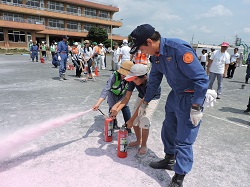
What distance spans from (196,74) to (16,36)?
46.6 metres

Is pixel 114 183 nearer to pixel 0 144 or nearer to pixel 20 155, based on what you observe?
pixel 20 155

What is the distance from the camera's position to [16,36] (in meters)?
40.9

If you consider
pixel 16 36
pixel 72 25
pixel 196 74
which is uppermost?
pixel 72 25

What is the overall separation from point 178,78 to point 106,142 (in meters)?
1.98

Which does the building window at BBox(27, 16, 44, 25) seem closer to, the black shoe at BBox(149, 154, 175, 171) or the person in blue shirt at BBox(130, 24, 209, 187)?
the person in blue shirt at BBox(130, 24, 209, 187)

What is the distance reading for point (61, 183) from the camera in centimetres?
252

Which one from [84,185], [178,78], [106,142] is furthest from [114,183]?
[178,78]

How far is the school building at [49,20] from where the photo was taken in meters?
39.9

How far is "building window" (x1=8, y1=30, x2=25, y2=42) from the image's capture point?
132ft

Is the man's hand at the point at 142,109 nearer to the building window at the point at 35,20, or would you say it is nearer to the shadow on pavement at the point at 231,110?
the shadow on pavement at the point at 231,110

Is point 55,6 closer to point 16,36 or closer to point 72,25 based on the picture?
point 72,25

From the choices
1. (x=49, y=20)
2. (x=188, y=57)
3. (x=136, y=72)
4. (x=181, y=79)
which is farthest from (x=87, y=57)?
(x=49, y=20)

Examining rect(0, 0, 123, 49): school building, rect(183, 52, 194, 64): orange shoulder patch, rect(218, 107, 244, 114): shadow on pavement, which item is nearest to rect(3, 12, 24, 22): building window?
rect(0, 0, 123, 49): school building

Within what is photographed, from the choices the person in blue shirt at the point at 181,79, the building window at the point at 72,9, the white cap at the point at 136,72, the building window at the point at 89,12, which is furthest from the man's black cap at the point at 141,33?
the building window at the point at 89,12
